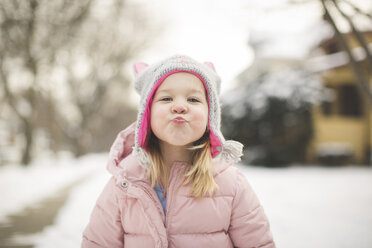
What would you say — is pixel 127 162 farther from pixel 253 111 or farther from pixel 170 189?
pixel 253 111

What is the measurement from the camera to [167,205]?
5.43 ft

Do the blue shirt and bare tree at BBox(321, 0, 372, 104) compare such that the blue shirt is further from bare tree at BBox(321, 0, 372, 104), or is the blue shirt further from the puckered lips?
bare tree at BBox(321, 0, 372, 104)

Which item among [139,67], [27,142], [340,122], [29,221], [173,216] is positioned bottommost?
[29,221]

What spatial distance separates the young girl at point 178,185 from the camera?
1.59 meters

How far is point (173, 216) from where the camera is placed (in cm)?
163

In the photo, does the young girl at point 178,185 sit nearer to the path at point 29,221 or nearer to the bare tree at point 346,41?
the path at point 29,221

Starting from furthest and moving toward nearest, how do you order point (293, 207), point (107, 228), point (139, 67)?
1. point (293, 207)
2. point (139, 67)
3. point (107, 228)

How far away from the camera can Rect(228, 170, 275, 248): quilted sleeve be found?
1.66m

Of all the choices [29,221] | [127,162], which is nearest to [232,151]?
[127,162]

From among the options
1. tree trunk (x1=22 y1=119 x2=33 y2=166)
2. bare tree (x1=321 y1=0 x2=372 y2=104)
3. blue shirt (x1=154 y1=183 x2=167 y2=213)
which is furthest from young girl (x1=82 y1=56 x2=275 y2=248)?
tree trunk (x1=22 y1=119 x2=33 y2=166)

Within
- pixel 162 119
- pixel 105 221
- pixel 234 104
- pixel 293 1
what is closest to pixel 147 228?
pixel 105 221

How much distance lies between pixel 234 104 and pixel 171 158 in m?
11.1

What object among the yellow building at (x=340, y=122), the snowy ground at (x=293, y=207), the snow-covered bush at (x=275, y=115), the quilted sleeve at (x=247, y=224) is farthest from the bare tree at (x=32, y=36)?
the yellow building at (x=340, y=122)

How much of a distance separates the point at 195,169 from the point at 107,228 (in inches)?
24.7
